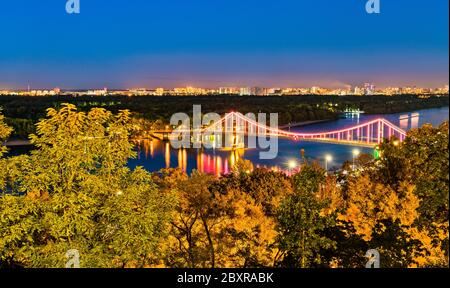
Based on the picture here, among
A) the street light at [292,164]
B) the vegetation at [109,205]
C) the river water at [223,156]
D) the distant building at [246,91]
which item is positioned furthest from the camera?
the distant building at [246,91]

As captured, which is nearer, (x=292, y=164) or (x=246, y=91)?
(x=292, y=164)

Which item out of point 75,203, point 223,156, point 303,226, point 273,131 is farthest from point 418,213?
point 273,131

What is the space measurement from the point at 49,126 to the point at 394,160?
466 inches

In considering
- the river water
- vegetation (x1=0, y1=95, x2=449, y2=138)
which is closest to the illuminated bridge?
the river water

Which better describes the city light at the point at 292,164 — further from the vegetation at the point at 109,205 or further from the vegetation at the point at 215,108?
the vegetation at the point at 109,205

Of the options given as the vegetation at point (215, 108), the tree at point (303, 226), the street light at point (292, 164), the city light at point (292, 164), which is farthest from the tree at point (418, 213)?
the vegetation at point (215, 108)

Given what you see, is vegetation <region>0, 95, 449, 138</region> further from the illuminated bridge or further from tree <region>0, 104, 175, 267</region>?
tree <region>0, 104, 175, 267</region>

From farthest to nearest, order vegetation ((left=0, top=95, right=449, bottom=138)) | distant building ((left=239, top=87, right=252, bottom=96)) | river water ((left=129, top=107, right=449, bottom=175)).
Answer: distant building ((left=239, top=87, right=252, bottom=96)) → vegetation ((left=0, top=95, right=449, bottom=138)) → river water ((left=129, top=107, right=449, bottom=175))

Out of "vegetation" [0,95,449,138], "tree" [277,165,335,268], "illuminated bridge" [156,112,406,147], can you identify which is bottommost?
"illuminated bridge" [156,112,406,147]

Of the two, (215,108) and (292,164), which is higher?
(215,108)

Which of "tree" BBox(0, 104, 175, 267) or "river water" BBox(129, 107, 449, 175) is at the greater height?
"tree" BBox(0, 104, 175, 267)

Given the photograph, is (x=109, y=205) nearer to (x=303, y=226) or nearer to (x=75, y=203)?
(x=75, y=203)
